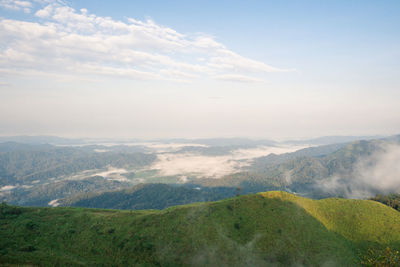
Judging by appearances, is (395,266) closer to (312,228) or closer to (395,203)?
(312,228)

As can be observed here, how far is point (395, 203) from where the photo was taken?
128 meters

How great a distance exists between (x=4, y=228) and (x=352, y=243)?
418 feet

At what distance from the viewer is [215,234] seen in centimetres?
7875

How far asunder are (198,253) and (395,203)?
12709cm

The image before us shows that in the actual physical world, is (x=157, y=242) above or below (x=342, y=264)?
above

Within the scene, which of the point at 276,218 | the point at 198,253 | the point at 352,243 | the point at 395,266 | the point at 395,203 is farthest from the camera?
the point at 395,203

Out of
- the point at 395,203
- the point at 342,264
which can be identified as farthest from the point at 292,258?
the point at 395,203

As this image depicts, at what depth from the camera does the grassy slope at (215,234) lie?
69.4m

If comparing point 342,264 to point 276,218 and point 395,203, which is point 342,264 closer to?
point 276,218

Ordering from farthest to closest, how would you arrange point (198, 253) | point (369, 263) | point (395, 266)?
point (198, 253)
point (369, 263)
point (395, 266)

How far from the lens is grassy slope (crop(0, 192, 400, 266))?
69375 mm

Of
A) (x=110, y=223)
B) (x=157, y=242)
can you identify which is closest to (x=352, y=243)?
(x=157, y=242)

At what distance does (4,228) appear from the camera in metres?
81.0

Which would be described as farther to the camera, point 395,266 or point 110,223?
point 110,223
